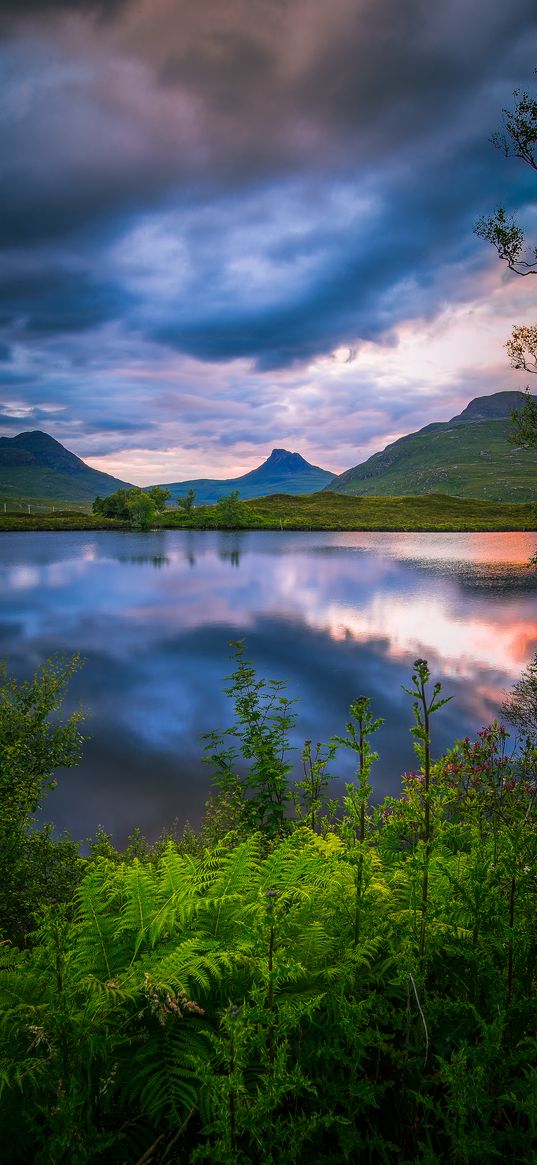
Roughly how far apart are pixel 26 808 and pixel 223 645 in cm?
2632

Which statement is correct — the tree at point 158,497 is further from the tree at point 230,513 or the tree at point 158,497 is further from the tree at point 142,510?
the tree at point 230,513

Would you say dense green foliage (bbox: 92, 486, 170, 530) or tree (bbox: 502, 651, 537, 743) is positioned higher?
dense green foliage (bbox: 92, 486, 170, 530)

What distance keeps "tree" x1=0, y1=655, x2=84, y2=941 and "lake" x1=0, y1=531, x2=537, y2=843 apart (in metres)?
4.67

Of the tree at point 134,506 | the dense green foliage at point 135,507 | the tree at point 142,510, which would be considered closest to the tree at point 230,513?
the dense green foliage at point 135,507

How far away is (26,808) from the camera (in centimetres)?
915

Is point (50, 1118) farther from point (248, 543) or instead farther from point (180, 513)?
point (180, 513)

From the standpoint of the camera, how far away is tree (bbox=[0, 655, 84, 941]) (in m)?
8.09

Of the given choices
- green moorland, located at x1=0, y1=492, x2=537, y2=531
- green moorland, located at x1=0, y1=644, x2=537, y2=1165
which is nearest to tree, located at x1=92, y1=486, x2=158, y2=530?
green moorland, located at x1=0, y1=492, x2=537, y2=531

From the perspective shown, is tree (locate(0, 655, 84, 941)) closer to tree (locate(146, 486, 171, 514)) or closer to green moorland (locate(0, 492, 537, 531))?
green moorland (locate(0, 492, 537, 531))

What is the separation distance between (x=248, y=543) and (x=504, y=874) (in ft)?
388

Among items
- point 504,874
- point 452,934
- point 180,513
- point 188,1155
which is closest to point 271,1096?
point 188,1155

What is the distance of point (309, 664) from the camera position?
31.0 metres

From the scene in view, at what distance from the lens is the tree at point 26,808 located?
8.09 m

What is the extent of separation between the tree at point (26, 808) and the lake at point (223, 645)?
4.67 m
